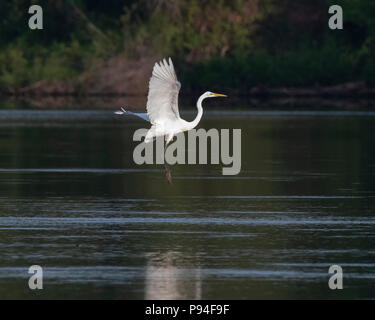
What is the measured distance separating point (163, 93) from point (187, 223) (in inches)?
140

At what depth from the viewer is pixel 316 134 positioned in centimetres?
3123

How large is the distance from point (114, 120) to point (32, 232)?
78.8 ft

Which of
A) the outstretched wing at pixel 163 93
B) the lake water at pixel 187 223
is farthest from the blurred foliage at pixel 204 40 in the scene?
the outstretched wing at pixel 163 93

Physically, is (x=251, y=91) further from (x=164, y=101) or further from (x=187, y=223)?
(x=187, y=223)

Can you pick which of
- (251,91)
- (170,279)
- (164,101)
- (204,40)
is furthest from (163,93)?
(204,40)

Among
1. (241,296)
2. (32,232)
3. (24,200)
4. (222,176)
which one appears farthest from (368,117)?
(241,296)

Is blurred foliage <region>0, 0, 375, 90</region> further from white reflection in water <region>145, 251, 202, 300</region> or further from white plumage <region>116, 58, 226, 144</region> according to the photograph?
white reflection in water <region>145, 251, 202, 300</region>

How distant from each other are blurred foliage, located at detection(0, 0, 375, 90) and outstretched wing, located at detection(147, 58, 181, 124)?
135 feet

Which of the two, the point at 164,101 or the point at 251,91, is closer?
the point at 164,101

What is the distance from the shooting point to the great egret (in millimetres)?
17719

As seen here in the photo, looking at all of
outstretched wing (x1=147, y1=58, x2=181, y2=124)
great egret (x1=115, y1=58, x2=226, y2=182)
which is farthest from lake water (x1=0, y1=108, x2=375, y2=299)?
outstretched wing (x1=147, y1=58, x2=181, y2=124)

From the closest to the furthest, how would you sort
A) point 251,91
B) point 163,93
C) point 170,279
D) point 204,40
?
point 170,279 < point 163,93 < point 251,91 < point 204,40

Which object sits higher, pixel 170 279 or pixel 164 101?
pixel 164 101

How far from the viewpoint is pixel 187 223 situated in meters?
14.9
